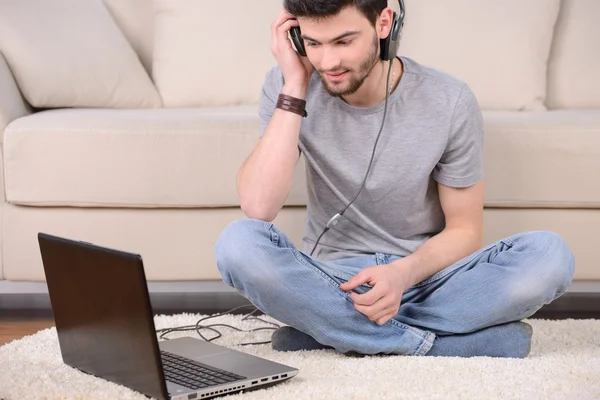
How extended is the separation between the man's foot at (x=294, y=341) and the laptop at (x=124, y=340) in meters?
0.18

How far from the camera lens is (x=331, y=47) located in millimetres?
1699

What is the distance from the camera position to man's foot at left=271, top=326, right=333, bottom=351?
181 centimetres

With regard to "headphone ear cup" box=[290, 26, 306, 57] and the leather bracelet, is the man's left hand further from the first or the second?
"headphone ear cup" box=[290, 26, 306, 57]

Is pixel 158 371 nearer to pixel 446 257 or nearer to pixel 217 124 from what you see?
pixel 446 257

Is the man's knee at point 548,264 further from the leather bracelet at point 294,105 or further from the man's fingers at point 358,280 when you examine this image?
the leather bracelet at point 294,105

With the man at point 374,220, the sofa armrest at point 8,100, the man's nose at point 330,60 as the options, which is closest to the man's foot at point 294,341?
the man at point 374,220

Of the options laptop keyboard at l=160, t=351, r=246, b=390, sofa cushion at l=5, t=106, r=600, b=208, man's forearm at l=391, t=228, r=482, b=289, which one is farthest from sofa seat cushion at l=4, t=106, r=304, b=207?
laptop keyboard at l=160, t=351, r=246, b=390

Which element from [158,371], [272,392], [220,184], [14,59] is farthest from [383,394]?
[14,59]

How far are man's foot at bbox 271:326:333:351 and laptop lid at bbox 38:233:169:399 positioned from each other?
40 cm

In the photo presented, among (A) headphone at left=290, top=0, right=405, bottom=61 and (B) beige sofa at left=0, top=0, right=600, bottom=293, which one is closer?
(A) headphone at left=290, top=0, right=405, bottom=61

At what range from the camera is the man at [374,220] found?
1.68 m

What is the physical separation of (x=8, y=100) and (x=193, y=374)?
1.15m

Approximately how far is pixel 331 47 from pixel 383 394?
0.63 m

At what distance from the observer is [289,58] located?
1788 millimetres
